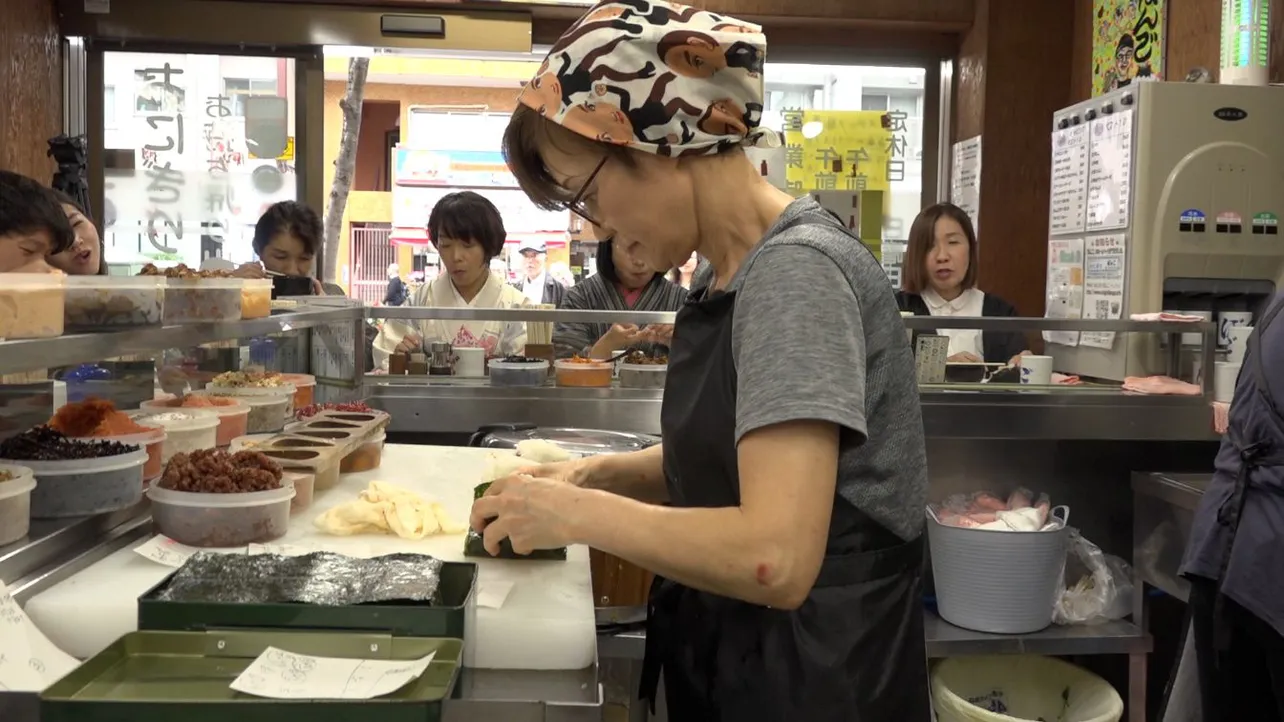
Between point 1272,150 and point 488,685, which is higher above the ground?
point 1272,150

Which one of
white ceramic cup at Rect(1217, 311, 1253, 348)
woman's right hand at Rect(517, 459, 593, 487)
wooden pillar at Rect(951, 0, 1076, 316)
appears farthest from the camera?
wooden pillar at Rect(951, 0, 1076, 316)

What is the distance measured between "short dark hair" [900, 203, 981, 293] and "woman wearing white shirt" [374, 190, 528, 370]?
1.64 m

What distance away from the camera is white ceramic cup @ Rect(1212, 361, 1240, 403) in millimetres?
2998

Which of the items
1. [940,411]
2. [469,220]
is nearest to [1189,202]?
[940,411]

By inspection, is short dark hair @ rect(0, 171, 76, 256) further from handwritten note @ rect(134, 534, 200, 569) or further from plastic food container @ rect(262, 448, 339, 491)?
A: handwritten note @ rect(134, 534, 200, 569)

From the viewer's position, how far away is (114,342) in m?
Answer: 1.44

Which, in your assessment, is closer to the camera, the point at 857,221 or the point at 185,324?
the point at 185,324

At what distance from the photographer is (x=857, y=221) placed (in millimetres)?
5254

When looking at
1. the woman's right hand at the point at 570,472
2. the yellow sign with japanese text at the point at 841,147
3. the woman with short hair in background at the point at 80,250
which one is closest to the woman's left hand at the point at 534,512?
the woman's right hand at the point at 570,472

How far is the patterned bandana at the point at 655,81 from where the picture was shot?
Answer: 46.5 inches

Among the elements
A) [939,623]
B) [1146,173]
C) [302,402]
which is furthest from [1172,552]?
[302,402]

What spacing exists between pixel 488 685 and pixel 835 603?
43cm

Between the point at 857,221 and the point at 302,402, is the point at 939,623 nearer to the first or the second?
the point at 302,402

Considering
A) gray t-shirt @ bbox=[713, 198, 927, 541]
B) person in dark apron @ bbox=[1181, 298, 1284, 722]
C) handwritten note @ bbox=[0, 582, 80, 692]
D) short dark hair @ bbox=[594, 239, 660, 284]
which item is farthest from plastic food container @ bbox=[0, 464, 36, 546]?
short dark hair @ bbox=[594, 239, 660, 284]
